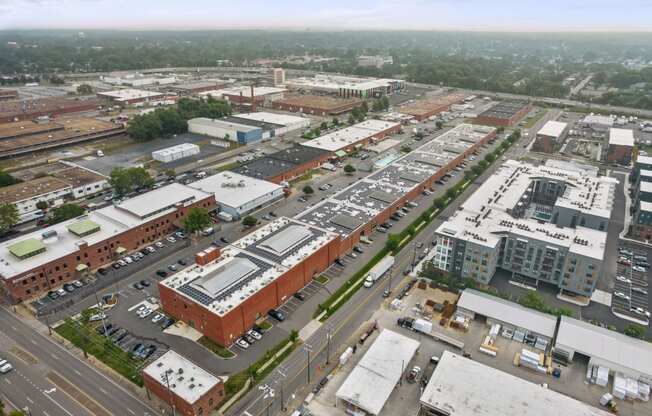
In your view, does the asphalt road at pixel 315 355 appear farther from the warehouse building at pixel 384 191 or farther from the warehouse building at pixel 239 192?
the warehouse building at pixel 239 192

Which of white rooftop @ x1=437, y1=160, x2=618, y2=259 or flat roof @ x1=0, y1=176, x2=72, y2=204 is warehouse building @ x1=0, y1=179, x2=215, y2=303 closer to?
flat roof @ x1=0, y1=176, x2=72, y2=204

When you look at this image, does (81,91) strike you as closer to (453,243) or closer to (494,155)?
(494,155)

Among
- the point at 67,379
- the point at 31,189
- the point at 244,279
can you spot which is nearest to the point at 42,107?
the point at 31,189

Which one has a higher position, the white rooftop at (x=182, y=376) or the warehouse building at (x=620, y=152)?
the warehouse building at (x=620, y=152)

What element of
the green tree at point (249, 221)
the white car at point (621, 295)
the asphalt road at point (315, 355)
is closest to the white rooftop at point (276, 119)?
the green tree at point (249, 221)

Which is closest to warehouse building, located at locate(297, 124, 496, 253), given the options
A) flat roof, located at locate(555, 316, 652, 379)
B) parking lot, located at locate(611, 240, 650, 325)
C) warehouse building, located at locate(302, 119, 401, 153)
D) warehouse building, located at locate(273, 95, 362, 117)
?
warehouse building, located at locate(302, 119, 401, 153)
